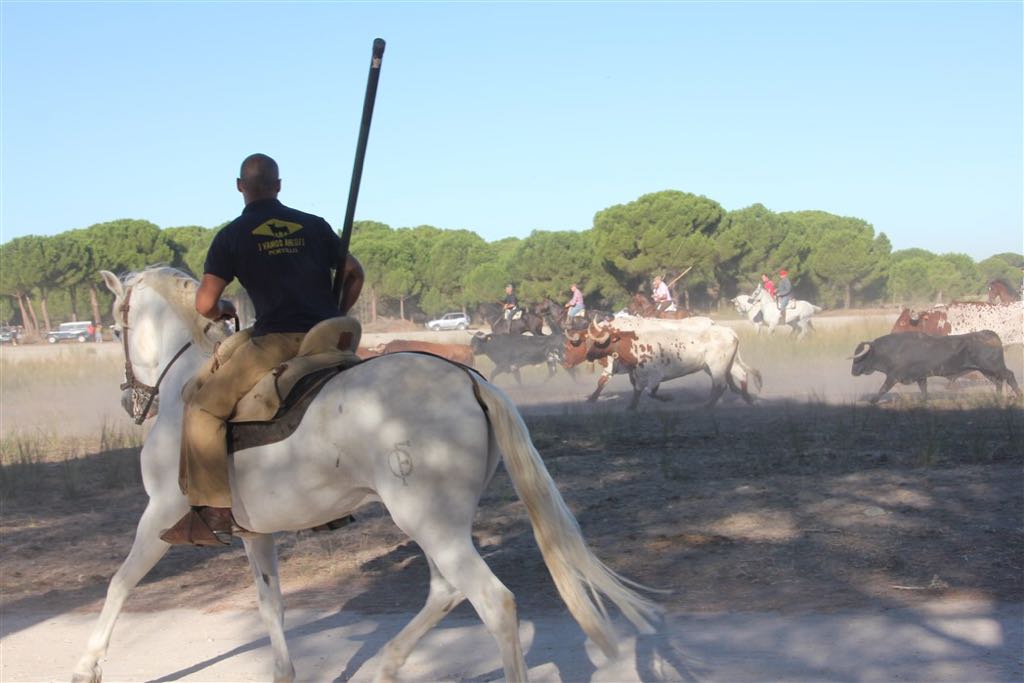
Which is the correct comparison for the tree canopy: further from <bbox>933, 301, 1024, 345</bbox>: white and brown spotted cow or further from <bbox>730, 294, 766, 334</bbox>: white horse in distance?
<bbox>933, 301, 1024, 345</bbox>: white and brown spotted cow

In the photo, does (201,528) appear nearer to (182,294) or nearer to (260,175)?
(182,294)

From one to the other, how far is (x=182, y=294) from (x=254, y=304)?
0.82 metres

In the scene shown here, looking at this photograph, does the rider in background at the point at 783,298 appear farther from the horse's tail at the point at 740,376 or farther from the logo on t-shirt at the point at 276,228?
the logo on t-shirt at the point at 276,228

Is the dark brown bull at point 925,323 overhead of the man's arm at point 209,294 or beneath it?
beneath

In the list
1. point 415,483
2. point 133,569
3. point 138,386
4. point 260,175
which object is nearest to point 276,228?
point 260,175

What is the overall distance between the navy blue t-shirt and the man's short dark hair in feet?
0.22

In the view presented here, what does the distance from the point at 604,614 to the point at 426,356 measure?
4.54ft

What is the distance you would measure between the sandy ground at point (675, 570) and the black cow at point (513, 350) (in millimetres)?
9848

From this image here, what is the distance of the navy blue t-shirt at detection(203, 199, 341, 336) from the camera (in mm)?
5281

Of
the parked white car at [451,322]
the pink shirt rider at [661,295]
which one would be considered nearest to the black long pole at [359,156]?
the pink shirt rider at [661,295]

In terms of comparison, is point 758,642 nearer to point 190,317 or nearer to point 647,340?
point 190,317

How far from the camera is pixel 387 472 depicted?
4.95 meters

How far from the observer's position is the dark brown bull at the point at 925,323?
22556 mm

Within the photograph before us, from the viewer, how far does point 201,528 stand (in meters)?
5.42
